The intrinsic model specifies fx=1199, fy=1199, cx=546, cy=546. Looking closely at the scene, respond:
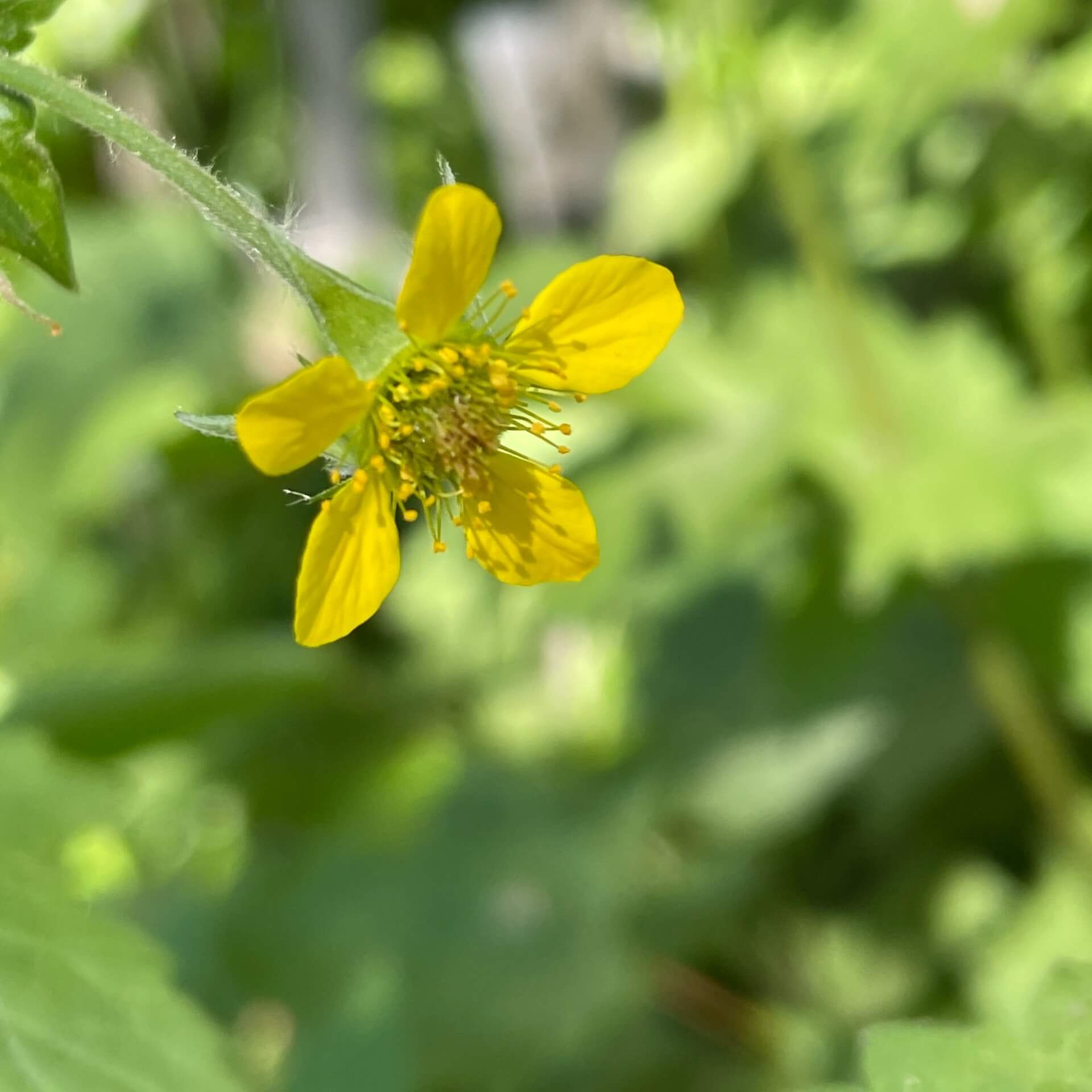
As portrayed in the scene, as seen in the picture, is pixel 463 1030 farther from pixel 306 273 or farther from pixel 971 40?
pixel 971 40

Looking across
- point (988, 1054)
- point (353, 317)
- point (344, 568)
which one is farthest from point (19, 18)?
point (988, 1054)

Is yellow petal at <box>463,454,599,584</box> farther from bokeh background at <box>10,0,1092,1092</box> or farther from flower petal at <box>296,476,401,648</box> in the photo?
bokeh background at <box>10,0,1092,1092</box>

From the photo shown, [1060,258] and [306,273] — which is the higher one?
[1060,258]

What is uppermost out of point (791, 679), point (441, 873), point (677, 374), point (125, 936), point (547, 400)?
point (677, 374)

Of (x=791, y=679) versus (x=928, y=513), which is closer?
(x=928, y=513)

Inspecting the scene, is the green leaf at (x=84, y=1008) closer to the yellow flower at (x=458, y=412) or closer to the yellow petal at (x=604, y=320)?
the yellow flower at (x=458, y=412)

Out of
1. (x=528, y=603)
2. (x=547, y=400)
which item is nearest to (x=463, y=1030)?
(x=528, y=603)

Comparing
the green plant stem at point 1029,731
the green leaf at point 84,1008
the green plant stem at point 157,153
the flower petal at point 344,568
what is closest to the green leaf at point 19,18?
the green plant stem at point 157,153

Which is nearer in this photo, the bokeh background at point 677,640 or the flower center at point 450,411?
the flower center at point 450,411
